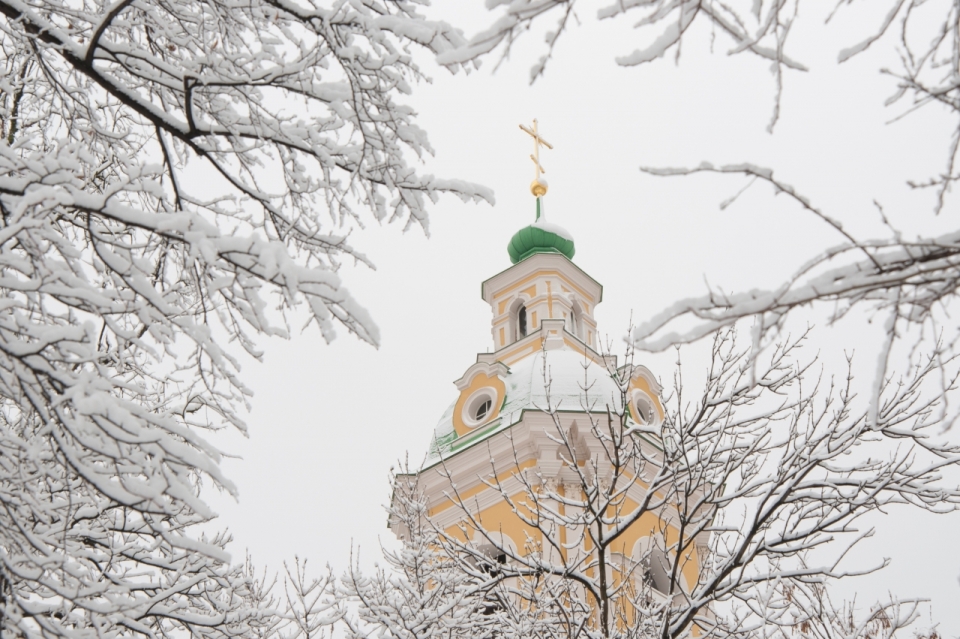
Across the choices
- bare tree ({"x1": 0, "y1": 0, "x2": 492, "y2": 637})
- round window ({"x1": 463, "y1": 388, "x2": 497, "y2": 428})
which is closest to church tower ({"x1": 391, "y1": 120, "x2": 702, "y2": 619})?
round window ({"x1": 463, "y1": 388, "x2": 497, "y2": 428})

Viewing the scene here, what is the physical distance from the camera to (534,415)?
16.1 meters

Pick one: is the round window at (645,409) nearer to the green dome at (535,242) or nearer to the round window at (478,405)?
the round window at (478,405)

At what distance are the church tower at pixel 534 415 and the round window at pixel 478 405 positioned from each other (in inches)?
0.7

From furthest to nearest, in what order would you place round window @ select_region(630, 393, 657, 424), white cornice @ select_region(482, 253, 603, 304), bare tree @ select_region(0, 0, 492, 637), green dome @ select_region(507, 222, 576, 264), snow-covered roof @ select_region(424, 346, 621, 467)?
1. green dome @ select_region(507, 222, 576, 264)
2. white cornice @ select_region(482, 253, 603, 304)
3. round window @ select_region(630, 393, 657, 424)
4. snow-covered roof @ select_region(424, 346, 621, 467)
5. bare tree @ select_region(0, 0, 492, 637)

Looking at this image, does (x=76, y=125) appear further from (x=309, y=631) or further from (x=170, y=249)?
(x=309, y=631)

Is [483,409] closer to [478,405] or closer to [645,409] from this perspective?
[478,405]

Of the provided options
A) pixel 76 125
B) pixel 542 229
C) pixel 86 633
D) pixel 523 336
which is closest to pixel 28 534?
pixel 86 633

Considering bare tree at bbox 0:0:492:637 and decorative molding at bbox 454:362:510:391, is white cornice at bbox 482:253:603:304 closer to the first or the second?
decorative molding at bbox 454:362:510:391

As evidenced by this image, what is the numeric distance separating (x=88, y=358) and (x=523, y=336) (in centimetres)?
1829

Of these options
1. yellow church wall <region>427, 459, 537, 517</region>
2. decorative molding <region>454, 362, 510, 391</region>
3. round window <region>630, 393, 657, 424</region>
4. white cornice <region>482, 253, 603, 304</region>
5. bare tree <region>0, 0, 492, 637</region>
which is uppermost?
white cornice <region>482, 253, 603, 304</region>

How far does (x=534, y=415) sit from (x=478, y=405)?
247cm

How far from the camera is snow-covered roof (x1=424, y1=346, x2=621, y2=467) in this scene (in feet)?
54.1

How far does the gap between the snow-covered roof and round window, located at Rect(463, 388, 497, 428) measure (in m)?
0.29

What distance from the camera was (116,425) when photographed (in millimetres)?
3240
